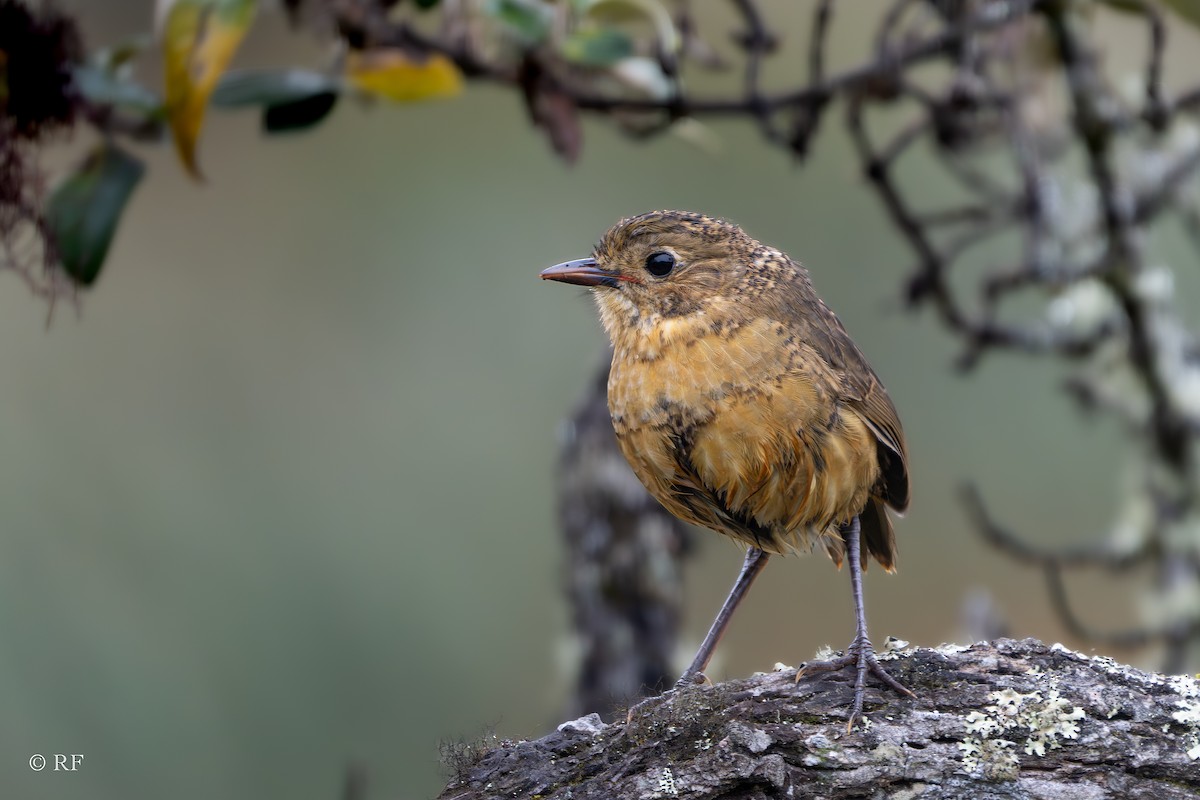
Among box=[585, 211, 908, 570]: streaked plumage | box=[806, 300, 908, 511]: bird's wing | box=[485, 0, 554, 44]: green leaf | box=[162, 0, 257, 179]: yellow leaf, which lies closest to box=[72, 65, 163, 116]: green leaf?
box=[162, 0, 257, 179]: yellow leaf

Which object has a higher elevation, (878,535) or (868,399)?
(868,399)

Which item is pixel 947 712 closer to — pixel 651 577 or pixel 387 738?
pixel 651 577

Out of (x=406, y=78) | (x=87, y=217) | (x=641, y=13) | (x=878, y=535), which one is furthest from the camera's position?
(x=641, y=13)

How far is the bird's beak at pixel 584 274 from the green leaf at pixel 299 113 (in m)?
0.56

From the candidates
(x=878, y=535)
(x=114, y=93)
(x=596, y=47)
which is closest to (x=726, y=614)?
(x=878, y=535)

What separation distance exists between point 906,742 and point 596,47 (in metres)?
1.53

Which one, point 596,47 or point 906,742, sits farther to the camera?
point 596,47

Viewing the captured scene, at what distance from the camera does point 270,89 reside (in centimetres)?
276

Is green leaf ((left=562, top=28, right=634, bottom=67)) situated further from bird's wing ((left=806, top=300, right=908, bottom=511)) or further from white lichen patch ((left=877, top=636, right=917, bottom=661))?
white lichen patch ((left=877, top=636, right=917, bottom=661))

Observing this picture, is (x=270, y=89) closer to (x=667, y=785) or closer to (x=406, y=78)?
(x=406, y=78)

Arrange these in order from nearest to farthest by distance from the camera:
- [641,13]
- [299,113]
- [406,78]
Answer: [406,78] < [299,113] < [641,13]

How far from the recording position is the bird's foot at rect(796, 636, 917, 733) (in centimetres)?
242

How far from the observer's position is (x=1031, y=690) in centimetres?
241

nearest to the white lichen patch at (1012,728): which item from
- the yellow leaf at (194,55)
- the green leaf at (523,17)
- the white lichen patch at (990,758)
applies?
the white lichen patch at (990,758)
